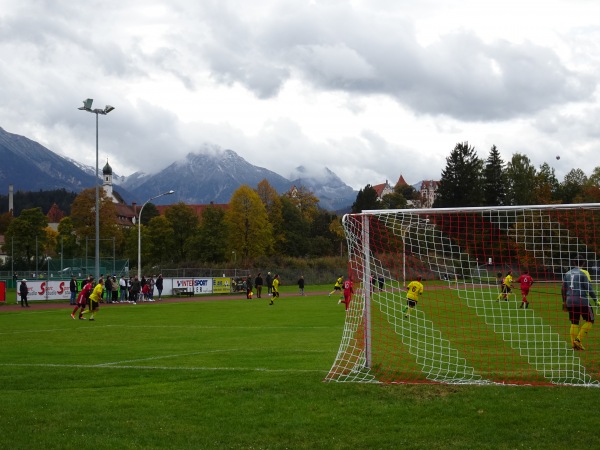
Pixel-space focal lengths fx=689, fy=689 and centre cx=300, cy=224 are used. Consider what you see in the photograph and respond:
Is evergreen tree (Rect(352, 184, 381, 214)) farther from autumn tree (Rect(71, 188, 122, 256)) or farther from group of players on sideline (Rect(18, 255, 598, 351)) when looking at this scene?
group of players on sideline (Rect(18, 255, 598, 351))

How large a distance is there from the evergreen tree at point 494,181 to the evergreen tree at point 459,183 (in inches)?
74.3

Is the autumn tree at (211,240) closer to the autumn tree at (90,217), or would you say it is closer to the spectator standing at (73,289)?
the autumn tree at (90,217)

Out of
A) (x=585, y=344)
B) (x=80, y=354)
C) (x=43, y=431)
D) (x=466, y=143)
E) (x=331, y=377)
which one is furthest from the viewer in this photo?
(x=466, y=143)

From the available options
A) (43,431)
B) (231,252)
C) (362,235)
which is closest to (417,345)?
(362,235)

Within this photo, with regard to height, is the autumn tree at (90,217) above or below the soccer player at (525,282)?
above

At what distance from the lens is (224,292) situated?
55.0m

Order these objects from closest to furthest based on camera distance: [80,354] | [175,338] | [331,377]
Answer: [331,377], [80,354], [175,338]

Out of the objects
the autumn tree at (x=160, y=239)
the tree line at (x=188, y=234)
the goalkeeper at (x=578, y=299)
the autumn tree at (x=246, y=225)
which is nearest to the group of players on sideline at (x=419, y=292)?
the goalkeeper at (x=578, y=299)

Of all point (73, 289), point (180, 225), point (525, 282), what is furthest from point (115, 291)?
point (180, 225)

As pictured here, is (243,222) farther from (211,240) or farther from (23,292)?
(23,292)

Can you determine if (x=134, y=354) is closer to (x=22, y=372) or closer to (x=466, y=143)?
(x=22, y=372)

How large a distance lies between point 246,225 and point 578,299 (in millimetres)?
76858

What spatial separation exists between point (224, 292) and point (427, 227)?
40.5 metres

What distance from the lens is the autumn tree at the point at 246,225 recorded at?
289 feet
